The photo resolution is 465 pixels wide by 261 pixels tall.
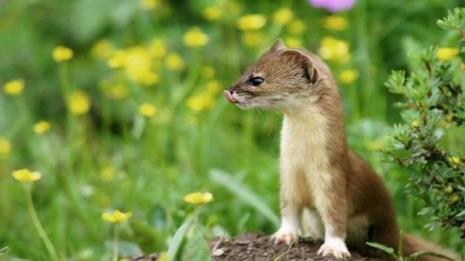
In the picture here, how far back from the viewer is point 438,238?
18.1ft

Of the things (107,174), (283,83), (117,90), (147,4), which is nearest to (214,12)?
(147,4)

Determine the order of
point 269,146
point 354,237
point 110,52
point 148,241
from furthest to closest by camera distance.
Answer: point 110,52 → point 269,146 → point 148,241 → point 354,237

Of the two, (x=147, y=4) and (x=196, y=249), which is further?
(x=147, y=4)

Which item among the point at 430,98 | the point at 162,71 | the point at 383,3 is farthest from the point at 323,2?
the point at 430,98

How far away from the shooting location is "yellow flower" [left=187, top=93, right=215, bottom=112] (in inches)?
252

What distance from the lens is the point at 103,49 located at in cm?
786

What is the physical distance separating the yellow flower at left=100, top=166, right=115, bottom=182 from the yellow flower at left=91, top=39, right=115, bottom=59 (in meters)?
1.44

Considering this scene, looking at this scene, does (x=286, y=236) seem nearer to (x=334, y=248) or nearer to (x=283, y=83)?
(x=334, y=248)

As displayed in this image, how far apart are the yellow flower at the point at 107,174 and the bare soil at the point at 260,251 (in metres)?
1.64

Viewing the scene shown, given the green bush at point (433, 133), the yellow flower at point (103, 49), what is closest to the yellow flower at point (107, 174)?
the yellow flower at point (103, 49)

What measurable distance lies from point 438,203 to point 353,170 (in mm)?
339

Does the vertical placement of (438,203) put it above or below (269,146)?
above

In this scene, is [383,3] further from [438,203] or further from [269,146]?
[438,203]

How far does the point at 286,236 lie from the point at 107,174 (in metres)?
1.88
